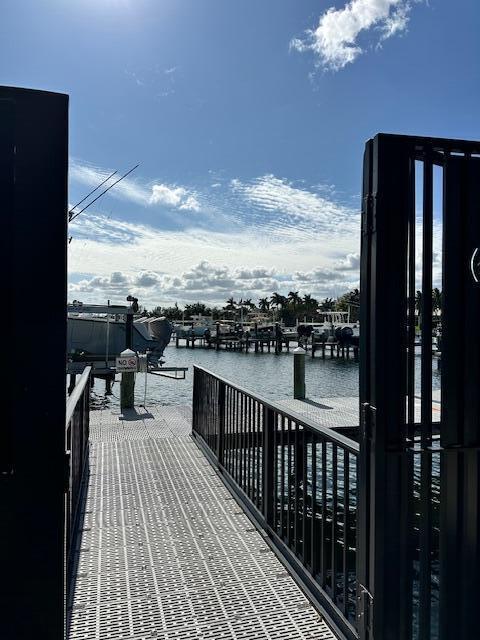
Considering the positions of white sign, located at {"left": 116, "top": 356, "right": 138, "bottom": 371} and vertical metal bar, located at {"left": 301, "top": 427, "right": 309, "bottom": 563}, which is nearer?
vertical metal bar, located at {"left": 301, "top": 427, "right": 309, "bottom": 563}

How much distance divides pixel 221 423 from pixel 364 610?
3.01 m

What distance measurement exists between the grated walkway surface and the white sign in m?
3.96

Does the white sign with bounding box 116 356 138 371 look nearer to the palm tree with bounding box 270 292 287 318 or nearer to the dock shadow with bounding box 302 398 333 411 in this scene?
the dock shadow with bounding box 302 398 333 411

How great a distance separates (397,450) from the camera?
1.84 metres

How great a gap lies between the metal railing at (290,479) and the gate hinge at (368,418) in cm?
30

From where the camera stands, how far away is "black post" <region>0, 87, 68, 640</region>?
125 cm

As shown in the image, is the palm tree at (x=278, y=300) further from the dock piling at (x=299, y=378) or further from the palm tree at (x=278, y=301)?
the dock piling at (x=299, y=378)

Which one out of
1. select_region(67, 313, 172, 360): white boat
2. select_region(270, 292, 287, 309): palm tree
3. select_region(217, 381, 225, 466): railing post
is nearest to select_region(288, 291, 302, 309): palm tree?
select_region(270, 292, 287, 309): palm tree

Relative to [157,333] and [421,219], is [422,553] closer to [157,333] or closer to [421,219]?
[421,219]

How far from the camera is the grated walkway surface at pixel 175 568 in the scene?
244 cm

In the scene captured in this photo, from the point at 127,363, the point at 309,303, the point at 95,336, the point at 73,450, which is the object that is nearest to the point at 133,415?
the point at 127,363

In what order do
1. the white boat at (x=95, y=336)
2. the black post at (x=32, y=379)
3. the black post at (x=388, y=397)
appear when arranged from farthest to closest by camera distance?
the white boat at (x=95, y=336), the black post at (x=388, y=397), the black post at (x=32, y=379)

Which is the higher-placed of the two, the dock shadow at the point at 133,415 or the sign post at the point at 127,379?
the sign post at the point at 127,379

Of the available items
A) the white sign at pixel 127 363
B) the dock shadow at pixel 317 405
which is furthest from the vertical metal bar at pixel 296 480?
the white sign at pixel 127 363
